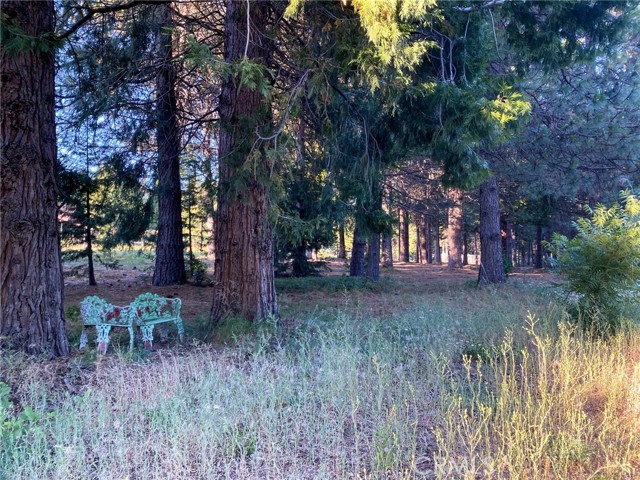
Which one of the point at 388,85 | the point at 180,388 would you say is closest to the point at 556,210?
the point at 388,85

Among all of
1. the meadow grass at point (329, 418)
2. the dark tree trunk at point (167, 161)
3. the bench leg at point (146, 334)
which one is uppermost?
the dark tree trunk at point (167, 161)

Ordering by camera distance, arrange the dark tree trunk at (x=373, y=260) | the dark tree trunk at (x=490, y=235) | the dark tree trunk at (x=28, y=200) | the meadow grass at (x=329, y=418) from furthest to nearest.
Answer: the dark tree trunk at (x=373, y=260), the dark tree trunk at (x=490, y=235), the dark tree trunk at (x=28, y=200), the meadow grass at (x=329, y=418)

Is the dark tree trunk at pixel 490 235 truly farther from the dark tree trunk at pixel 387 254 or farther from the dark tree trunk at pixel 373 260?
the dark tree trunk at pixel 387 254

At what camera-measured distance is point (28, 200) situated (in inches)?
222

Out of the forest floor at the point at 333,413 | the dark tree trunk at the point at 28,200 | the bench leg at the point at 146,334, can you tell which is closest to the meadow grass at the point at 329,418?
the forest floor at the point at 333,413

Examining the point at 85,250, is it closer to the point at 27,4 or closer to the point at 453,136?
the point at 27,4

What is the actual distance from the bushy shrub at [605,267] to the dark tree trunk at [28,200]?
642cm

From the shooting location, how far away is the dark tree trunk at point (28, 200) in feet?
18.3

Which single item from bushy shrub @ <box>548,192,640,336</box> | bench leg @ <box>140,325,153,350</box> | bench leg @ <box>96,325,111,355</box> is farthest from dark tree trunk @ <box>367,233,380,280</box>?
bench leg @ <box>96,325,111,355</box>

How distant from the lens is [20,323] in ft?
18.4

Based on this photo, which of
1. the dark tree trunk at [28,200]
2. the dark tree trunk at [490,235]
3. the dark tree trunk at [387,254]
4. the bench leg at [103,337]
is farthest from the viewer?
the dark tree trunk at [387,254]

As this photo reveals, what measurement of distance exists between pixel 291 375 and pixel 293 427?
2.77 feet

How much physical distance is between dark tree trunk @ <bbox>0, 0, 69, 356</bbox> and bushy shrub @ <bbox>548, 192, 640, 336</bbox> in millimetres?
6419

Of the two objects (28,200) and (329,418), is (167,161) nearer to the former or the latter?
(28,200)
